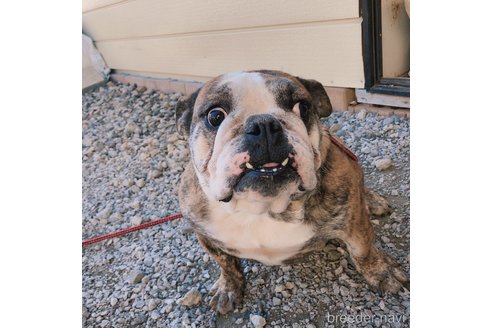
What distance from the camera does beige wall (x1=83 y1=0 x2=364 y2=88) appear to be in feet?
8.86

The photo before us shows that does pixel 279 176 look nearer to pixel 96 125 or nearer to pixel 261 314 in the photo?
pixel 261 314

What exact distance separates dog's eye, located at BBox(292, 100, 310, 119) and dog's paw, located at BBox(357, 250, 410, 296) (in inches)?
26.2

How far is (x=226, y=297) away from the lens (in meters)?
1.76

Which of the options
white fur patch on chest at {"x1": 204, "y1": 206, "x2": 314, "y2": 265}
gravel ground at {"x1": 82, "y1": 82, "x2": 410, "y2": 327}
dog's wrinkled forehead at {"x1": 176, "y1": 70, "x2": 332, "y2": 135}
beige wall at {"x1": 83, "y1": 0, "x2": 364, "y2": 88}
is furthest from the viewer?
beige wall at {"x1": 83, "y1": 0, "x2": 364, "y2": 88}

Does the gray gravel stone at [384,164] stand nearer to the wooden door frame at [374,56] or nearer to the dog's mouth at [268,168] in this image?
the wooden door frame at [374,56]

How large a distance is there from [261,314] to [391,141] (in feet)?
4.55

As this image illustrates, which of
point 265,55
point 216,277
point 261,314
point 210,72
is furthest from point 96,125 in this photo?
point 261,314

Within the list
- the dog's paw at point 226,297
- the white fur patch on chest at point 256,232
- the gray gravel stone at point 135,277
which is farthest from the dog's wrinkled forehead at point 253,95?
the gray gravel stone at point 135,277

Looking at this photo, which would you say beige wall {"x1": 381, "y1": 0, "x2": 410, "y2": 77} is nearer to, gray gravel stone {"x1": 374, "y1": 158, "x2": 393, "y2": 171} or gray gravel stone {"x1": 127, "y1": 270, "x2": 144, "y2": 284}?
gray gravel stone {"x1": 374, "y1": 158, "x2": 393, "y2": 171}

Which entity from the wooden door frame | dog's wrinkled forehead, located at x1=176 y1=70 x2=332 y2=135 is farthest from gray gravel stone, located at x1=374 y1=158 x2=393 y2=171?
dog's wrinkled forehead, located at x1=176 y1=70 x2=332 y2=135

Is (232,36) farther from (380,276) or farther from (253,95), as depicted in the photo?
(380,276)

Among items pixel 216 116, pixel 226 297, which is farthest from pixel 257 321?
pixel 216 116

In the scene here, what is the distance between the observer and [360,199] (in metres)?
1.56
